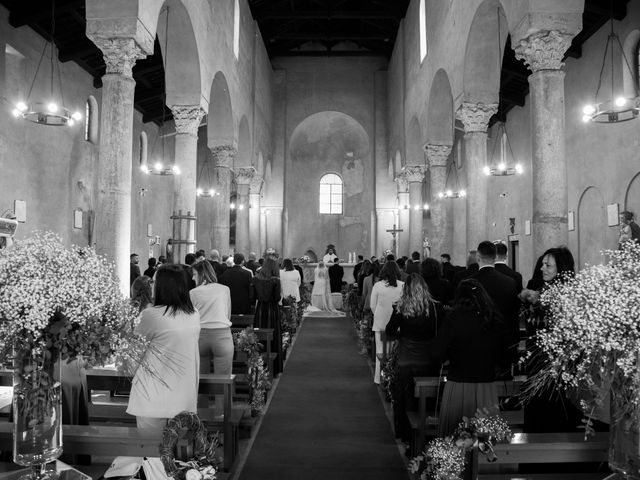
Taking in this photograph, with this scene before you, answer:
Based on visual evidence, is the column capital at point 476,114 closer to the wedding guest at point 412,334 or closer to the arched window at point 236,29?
the wedding guest at point 412,334

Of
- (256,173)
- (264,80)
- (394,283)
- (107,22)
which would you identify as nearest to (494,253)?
(394,283)

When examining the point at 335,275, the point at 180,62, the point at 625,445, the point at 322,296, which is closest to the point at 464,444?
the point at 625,445

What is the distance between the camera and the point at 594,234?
569 inches

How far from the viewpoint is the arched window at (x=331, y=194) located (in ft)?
95.0

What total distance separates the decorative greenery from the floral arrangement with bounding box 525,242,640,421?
1.56 m

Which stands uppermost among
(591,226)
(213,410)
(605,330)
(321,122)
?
(321,122)

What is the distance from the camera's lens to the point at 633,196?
497 inches

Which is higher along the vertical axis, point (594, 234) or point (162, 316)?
point (594, 234)

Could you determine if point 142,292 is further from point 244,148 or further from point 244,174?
point 244,174

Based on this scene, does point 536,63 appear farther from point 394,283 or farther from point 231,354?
point 231,354

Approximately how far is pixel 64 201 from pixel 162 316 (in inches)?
518

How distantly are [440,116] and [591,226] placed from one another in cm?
511

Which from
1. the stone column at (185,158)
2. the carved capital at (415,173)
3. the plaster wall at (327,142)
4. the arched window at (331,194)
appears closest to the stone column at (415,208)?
the carved capital at (415,173)

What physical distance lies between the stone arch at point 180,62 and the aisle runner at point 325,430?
6606 mm
